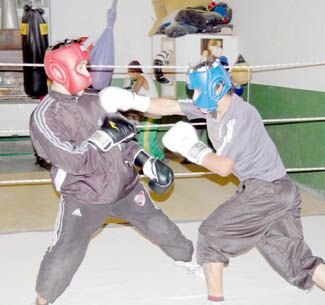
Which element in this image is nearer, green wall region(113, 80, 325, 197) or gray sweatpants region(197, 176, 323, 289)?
gray sweatpants region(197, 176, 323, 289)

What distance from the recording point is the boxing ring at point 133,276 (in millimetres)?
1826

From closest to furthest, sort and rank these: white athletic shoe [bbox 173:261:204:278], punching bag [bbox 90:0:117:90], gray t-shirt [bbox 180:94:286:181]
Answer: gray t-shirt [bbox 180:94:286:181] → white athletic shoe [bbox 173:261:204:278] → punching bag [bbox 90:0:117:90]

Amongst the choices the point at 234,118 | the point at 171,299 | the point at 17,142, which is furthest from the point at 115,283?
the point at 17,142

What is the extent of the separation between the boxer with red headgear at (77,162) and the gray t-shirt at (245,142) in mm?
270

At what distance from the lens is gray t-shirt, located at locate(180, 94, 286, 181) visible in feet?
5.17

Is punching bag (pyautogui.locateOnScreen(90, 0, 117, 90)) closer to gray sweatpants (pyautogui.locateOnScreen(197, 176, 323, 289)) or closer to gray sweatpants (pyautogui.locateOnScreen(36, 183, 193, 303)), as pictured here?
gray sweatpants (pyautogui.locateOnScreen(36, 183, 193, 303))

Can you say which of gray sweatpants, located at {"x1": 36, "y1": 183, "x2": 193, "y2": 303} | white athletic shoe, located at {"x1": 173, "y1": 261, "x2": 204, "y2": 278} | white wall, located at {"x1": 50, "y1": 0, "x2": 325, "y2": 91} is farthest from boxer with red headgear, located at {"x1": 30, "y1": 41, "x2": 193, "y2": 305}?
white wall, located at {"x1": 50, "y1": 0, "x2": 325, "y2": 91}

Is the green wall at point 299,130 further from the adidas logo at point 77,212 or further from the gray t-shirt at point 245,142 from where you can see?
the adidas logo at point 77,212

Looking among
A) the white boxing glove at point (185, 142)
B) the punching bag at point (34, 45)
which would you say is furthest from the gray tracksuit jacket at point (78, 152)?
Answer: the punching bag at point (34, 45)

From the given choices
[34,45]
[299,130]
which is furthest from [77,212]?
[34,45]

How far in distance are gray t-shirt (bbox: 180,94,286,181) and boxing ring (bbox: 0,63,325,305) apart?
1.53ft

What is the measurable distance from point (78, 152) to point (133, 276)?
0.63m

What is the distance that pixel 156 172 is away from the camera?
5.92 ft

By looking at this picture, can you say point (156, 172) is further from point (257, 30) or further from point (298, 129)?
point (257, 30)
